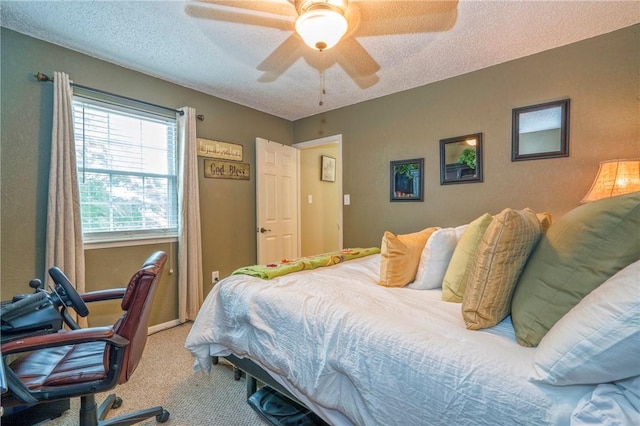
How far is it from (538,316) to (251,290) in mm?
1331

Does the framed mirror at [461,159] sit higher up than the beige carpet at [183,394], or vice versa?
the framed mirror at [461,159]

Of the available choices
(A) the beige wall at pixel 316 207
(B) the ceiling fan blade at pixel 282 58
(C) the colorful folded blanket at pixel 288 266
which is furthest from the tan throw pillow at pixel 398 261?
(A) the beige wall at pixel 316 207

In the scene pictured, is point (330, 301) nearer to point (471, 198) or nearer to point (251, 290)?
point (251, 290)

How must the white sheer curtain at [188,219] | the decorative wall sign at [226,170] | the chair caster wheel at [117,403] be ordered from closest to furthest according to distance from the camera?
1. the chair caster wheel at [117,403]
2. the white sheer curtain at [188,219]
3. the decorative wall sign at [226,170]

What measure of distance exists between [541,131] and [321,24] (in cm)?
Result: 203

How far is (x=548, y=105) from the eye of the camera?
2326 millimetres

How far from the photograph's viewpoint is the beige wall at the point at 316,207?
15.1ft

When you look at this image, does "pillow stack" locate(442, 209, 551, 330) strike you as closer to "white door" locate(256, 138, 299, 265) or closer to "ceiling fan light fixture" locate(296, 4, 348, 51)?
"ceiling fan light fixture" locate(296, 4, 348, 51)

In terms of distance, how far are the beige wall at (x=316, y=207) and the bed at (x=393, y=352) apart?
2.81 meters

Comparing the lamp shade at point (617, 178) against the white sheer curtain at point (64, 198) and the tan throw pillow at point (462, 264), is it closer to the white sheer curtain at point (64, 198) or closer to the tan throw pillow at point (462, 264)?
the tan throw pillow at point (462, 264)

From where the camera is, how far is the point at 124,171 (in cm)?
261

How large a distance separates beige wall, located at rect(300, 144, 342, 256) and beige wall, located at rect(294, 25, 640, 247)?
95 centimetres

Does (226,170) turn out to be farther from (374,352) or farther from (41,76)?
(374,352)

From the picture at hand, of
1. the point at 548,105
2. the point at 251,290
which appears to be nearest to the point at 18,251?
the point at 251,290
